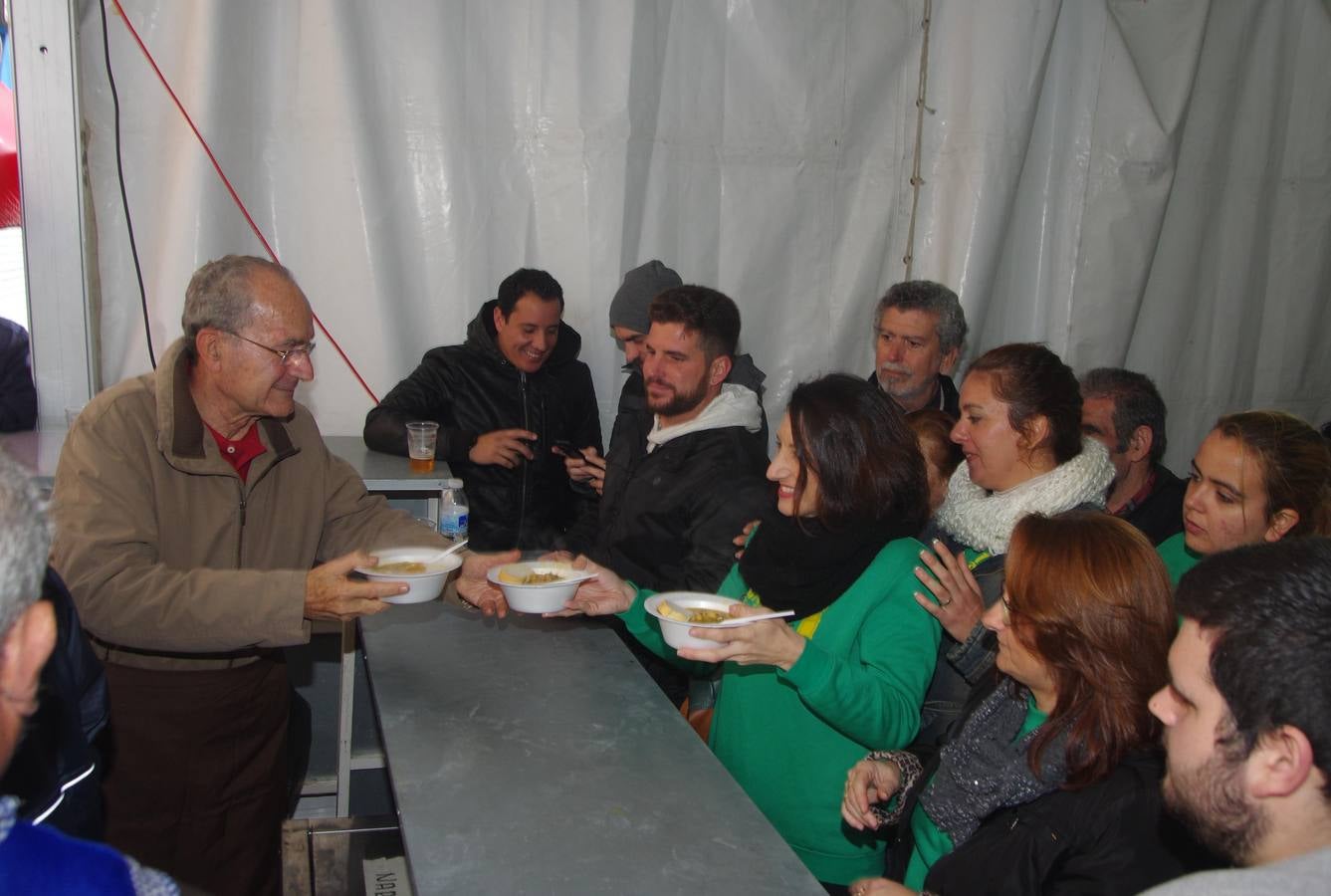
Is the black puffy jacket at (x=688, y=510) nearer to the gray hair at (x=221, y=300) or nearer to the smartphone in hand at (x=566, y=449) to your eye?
the smartphone in hand at (x=566, y=449)

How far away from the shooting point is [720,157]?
479 centimetres

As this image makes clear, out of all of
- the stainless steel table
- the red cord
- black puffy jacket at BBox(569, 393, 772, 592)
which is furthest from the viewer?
the red cord

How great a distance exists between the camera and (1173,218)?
524 centimetres

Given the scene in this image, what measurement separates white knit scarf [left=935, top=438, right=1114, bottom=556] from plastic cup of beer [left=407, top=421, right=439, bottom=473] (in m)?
2.18

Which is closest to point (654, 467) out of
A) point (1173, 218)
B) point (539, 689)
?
point (539, 689)

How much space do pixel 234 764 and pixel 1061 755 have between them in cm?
223

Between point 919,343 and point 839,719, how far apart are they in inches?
99.9

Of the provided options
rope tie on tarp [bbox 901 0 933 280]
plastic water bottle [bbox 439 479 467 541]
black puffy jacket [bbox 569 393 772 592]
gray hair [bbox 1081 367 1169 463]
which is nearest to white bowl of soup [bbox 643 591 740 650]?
black puffy jacket [bbox 569 393 772 592]

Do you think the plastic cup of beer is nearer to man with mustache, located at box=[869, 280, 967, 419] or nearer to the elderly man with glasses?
the elderly man with glasses

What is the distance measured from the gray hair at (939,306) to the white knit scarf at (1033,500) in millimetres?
1581

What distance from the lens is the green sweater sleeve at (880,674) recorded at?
2.03 metres

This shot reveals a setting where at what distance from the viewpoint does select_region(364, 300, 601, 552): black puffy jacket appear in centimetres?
434

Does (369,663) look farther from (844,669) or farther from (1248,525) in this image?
(1248,525)

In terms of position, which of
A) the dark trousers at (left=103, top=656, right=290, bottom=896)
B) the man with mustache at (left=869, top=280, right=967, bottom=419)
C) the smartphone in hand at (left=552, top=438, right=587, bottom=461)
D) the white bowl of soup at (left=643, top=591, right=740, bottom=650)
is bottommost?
the dark trousers at (left=103, top=656, right=290, bottom=896)
